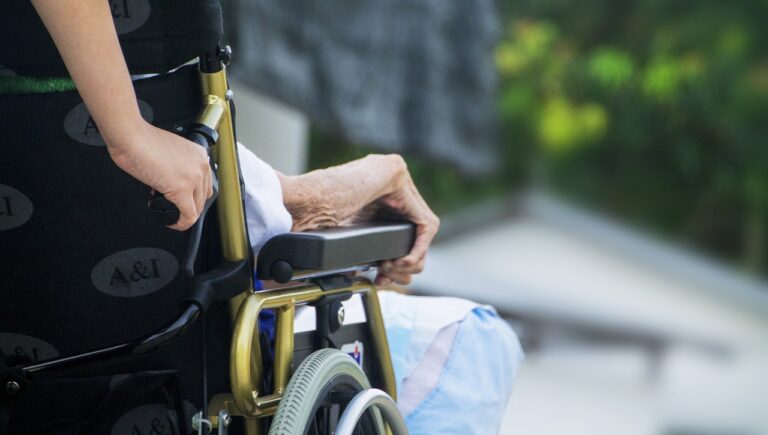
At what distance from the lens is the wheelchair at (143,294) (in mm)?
1021

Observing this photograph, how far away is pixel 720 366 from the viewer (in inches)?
322

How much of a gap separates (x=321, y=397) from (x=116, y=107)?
1.25ft

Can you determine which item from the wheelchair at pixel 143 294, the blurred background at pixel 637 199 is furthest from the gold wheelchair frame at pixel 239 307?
the blurred background at pixel 637 199

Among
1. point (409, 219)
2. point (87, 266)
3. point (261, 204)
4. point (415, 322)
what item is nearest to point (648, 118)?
point (415, 322)

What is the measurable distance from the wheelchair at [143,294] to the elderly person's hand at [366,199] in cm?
22

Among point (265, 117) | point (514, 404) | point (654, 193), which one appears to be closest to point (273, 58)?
point (265, 117)

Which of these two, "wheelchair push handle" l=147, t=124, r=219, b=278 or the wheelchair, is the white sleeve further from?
"wheelchair push handle" l=147, t=124, r=219, b=278

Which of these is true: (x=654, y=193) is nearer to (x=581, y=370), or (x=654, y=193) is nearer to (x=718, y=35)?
(x=718, y=35)

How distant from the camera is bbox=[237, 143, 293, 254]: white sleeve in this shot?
1.25 meters

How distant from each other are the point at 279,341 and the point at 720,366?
7491 mm

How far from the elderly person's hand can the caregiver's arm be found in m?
0.42

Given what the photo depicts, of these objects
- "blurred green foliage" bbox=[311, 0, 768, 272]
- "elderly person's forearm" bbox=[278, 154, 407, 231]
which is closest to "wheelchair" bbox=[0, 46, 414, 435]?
"elderly person's forearm" bbox=[278, 154, 407, 231]

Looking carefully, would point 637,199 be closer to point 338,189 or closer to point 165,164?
point 338,189

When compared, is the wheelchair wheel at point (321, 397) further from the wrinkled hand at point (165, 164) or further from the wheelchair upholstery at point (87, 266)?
the wrinkled hand at point (165, 164)
